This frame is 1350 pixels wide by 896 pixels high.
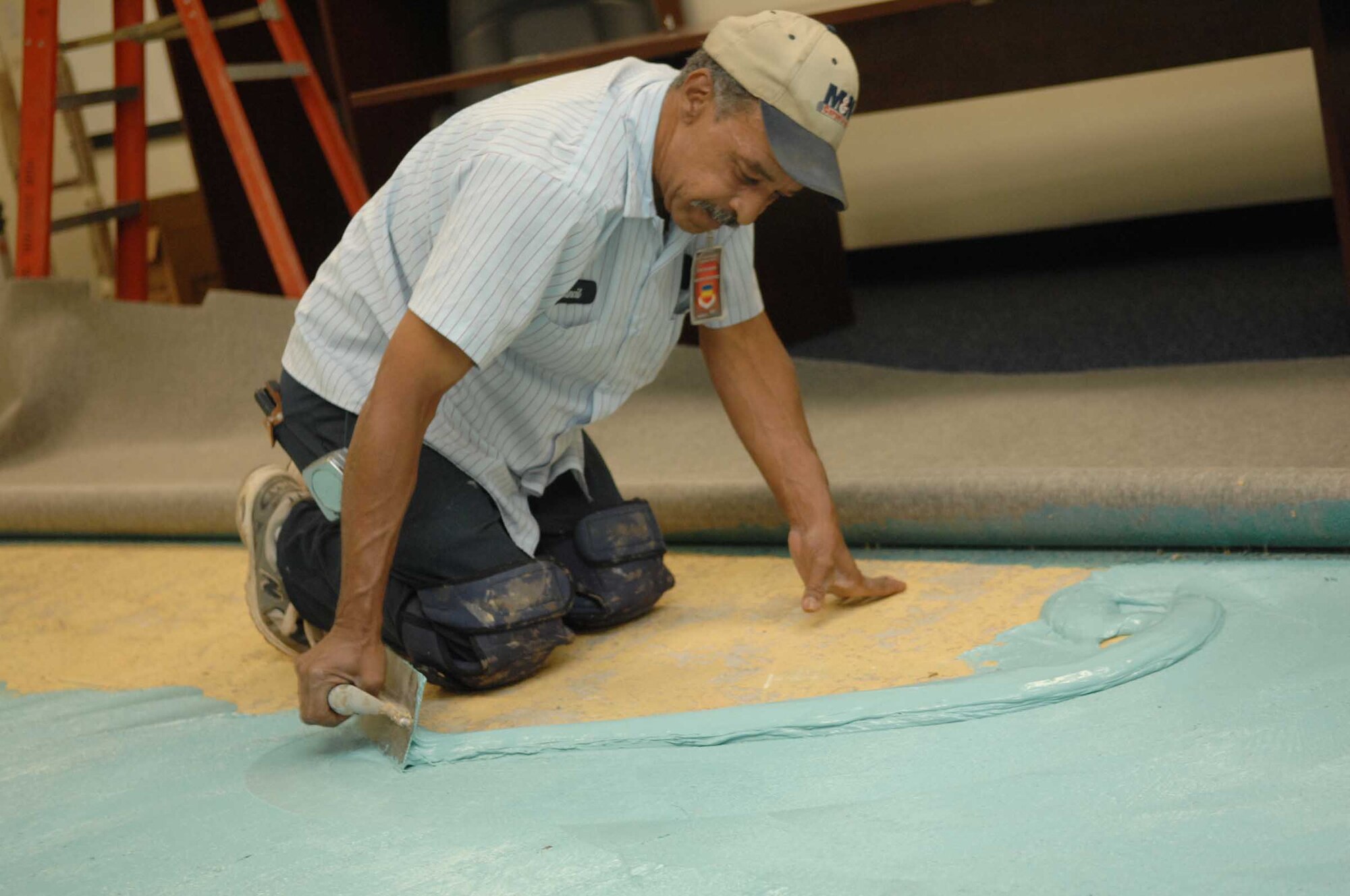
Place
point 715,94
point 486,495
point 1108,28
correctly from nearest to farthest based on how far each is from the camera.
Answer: point 715,94, point 486,495, point 1108,28

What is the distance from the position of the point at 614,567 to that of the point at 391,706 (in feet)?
1.47

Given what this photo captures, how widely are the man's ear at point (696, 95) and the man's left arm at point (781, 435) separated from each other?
35 centimetres

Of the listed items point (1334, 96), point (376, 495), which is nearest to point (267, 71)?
point (376, 495)

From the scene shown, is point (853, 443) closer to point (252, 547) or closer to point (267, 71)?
point (252, 547)

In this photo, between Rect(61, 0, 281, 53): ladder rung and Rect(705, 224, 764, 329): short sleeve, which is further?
Rect(61, 0, 281, 53): ladder rung

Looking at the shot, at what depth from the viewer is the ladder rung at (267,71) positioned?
295 centimetres

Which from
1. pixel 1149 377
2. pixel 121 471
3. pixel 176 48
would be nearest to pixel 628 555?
pixel 1149 377

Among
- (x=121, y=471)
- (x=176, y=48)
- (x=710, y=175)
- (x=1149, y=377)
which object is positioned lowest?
(x=1149, y=377)

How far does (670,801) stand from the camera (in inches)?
45.6

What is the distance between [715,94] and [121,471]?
6.23 feet

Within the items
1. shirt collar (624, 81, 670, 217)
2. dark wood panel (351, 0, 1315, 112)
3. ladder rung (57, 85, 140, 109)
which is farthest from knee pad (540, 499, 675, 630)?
ladder rung (57, 85, 140, 109)

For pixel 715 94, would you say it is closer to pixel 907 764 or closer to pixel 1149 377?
pixel 907 764

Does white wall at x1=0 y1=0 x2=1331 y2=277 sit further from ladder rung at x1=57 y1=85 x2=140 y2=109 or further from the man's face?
the man's face

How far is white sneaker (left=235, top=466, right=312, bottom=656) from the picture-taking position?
1722mm
